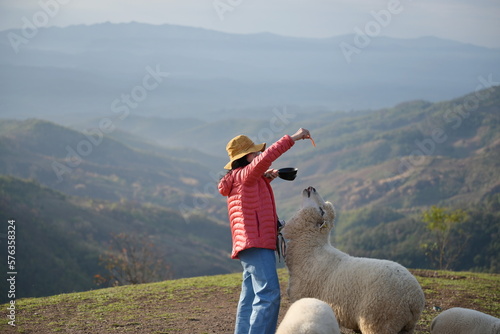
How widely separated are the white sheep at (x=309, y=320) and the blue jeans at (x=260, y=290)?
236mm

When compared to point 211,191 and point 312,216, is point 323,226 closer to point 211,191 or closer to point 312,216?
point 312,216

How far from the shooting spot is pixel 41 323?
29.3ft

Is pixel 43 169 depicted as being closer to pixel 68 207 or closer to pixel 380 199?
pixel 68 207

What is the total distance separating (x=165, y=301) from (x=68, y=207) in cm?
5458

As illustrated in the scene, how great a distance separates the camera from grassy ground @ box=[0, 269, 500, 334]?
8.58 metres

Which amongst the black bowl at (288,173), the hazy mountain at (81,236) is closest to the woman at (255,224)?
the black bowl at (288,173)

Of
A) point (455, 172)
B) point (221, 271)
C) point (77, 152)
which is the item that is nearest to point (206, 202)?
point (77, 152)

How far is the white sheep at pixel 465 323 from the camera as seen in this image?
6764 mm

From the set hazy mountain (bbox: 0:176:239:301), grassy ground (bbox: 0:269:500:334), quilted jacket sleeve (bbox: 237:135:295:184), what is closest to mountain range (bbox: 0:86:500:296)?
hazy mountain (bbox: 0:176:239:301)

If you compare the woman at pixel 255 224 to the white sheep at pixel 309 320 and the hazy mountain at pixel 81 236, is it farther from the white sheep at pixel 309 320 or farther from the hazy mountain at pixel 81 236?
the hazy mountain at pixel 81 236

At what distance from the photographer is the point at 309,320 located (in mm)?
5777

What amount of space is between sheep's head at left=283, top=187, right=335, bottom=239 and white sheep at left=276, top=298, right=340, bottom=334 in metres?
1.08

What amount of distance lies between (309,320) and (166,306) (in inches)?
194

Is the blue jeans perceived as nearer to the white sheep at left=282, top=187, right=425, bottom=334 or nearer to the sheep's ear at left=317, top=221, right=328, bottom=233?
the white sheep at left=282, top=187, right=425, bottom=334
